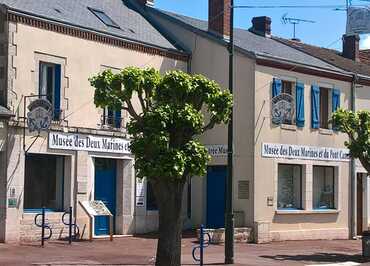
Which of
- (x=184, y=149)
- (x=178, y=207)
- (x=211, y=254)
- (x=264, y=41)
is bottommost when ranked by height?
(x=211, y=254)

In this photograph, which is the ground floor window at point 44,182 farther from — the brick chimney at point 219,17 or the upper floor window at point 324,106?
the upper floor window at point 324,106

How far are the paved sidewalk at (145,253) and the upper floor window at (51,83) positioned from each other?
398 centimetres

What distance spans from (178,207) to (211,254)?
5.45 meters

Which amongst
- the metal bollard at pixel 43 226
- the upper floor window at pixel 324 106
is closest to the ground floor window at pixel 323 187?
the upper floor window at pixel 324 106

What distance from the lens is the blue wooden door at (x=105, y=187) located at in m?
22.9

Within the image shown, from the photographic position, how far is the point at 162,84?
1471cm

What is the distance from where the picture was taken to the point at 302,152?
26.7 m

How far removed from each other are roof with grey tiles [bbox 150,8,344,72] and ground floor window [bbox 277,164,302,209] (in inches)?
152

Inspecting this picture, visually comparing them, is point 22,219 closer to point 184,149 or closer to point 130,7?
point 184,149

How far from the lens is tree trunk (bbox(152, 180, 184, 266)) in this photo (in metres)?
14.9

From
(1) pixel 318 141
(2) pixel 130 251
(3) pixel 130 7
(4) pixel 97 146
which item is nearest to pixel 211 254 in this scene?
(2) pixel 130 251

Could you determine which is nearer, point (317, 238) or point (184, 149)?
point (184, 149)

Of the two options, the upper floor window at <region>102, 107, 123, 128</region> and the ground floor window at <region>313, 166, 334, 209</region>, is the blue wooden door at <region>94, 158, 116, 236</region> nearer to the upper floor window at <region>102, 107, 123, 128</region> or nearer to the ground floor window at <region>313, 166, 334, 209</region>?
the upper floor window at <region>102, 107, 123, 128</region>

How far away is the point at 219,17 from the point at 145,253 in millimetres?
10360
